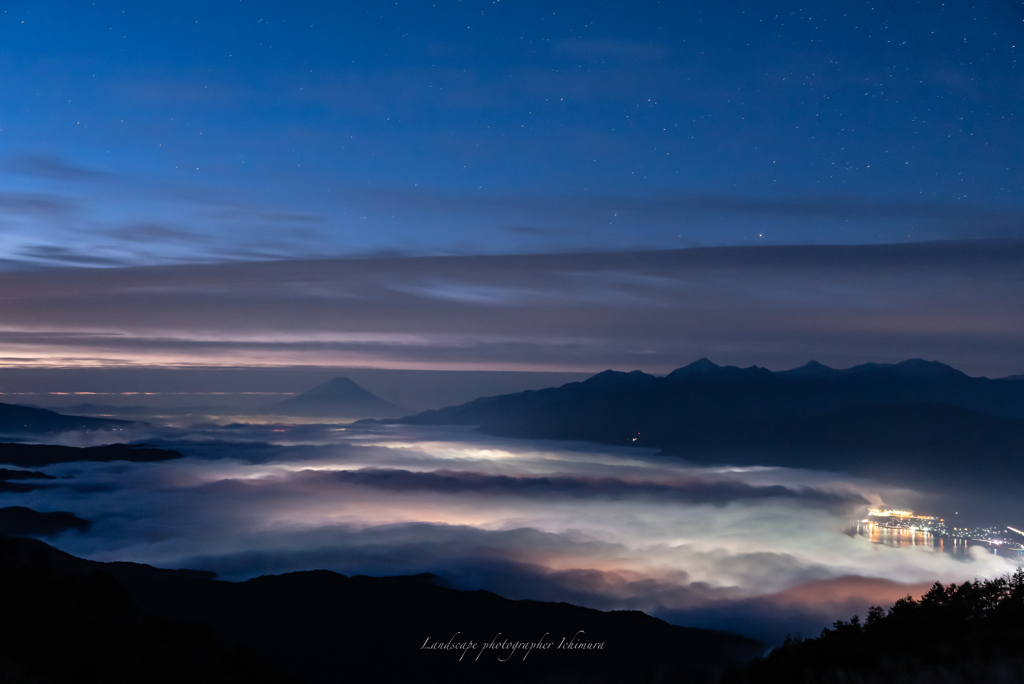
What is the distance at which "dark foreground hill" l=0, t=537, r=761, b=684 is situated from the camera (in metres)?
16.3

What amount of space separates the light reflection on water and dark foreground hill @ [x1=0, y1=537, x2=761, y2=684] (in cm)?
12750

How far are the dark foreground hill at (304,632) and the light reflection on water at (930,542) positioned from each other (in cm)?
12750

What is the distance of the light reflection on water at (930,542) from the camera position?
172000 millimetres

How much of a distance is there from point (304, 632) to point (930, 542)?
179853 mm

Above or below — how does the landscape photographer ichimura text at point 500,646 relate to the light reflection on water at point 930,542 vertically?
above

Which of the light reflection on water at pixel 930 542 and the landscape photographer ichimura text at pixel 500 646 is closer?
the landscape photographer ichimura text at pixel 500 646

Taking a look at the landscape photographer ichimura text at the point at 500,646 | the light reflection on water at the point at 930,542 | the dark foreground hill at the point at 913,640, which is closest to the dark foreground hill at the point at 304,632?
the landscape photographer ichimura text at the point at 500,646

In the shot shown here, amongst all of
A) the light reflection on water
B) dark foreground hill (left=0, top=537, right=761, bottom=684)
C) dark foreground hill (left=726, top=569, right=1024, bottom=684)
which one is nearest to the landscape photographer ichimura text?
dark foreground hill (left=0, top=537, right=761, bottom=684)

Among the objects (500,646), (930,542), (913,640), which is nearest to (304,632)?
(500,646)

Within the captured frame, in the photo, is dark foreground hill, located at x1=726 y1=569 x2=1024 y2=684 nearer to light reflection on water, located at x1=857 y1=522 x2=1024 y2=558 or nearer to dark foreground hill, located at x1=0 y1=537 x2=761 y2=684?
dark foreground hill, located at x1=0 y1=537 x2=761 y2=684

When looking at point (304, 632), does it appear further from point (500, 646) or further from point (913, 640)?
point (913, 640)

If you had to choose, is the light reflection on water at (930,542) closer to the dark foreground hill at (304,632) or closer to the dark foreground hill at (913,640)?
the dark foreground hill at (304,632)

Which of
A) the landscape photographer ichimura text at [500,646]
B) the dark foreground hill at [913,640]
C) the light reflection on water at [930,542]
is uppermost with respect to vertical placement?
the dark foreground hill at [913,640]

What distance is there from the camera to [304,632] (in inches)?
2677
